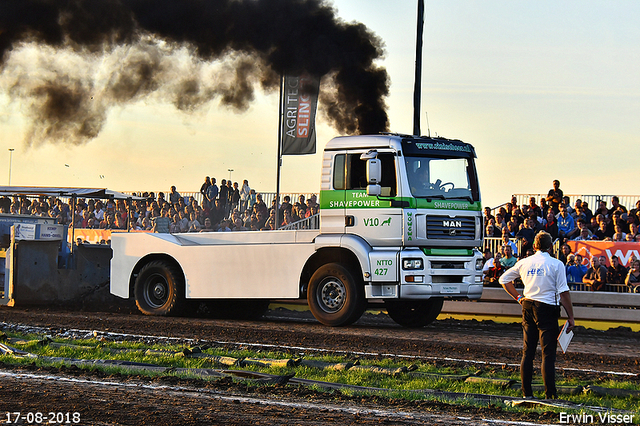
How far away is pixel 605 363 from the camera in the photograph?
401 inches

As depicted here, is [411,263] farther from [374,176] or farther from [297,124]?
[297,124]

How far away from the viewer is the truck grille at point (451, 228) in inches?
523

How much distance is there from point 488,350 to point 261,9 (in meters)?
9.75

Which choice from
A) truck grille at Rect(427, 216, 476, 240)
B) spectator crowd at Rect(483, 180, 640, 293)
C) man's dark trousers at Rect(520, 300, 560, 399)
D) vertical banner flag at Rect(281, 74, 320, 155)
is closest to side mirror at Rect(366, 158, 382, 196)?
truck grille at Rect(427, 216, 476, 240)

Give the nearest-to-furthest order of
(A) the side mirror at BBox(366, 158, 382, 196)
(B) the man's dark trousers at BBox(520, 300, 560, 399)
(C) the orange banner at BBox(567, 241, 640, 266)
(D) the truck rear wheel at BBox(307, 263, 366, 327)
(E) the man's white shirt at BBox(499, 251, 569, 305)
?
(B) the man's dark trousers at BBox(520, 300, 560, 399), (E) the man's white shirt at BBox(499, 251, 569, 305), (A) the side mirror at BBox(366, 158, 382, 196), (D) the truck rear wheel at BBox(307, 263, 366, 327), (C) the orange banner at BBox(567, 241, 640, 266)

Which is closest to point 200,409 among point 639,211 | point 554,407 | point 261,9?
point 554,407

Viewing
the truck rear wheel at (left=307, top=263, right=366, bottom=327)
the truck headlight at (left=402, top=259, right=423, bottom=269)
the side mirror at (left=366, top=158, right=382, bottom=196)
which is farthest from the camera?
the truck rear wheel at (left=307, top=263, right=366, bottom=327)

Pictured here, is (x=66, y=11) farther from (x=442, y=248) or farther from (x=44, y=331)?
(x=442, y=248)

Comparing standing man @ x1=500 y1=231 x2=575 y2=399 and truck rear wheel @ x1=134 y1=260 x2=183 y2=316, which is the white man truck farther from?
standing man @ x1=500 y1=231 x2=575 y2=399

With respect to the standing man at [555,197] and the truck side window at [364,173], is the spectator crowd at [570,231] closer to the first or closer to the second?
the standing man at [555,197]

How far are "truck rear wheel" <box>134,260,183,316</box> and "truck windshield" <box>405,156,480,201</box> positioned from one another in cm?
523

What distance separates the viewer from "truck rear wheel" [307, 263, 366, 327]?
13.5m

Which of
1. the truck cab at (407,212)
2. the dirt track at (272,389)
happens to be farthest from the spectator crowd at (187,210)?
the dirt track at (272,389)

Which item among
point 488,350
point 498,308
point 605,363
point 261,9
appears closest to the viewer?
point 605,363
